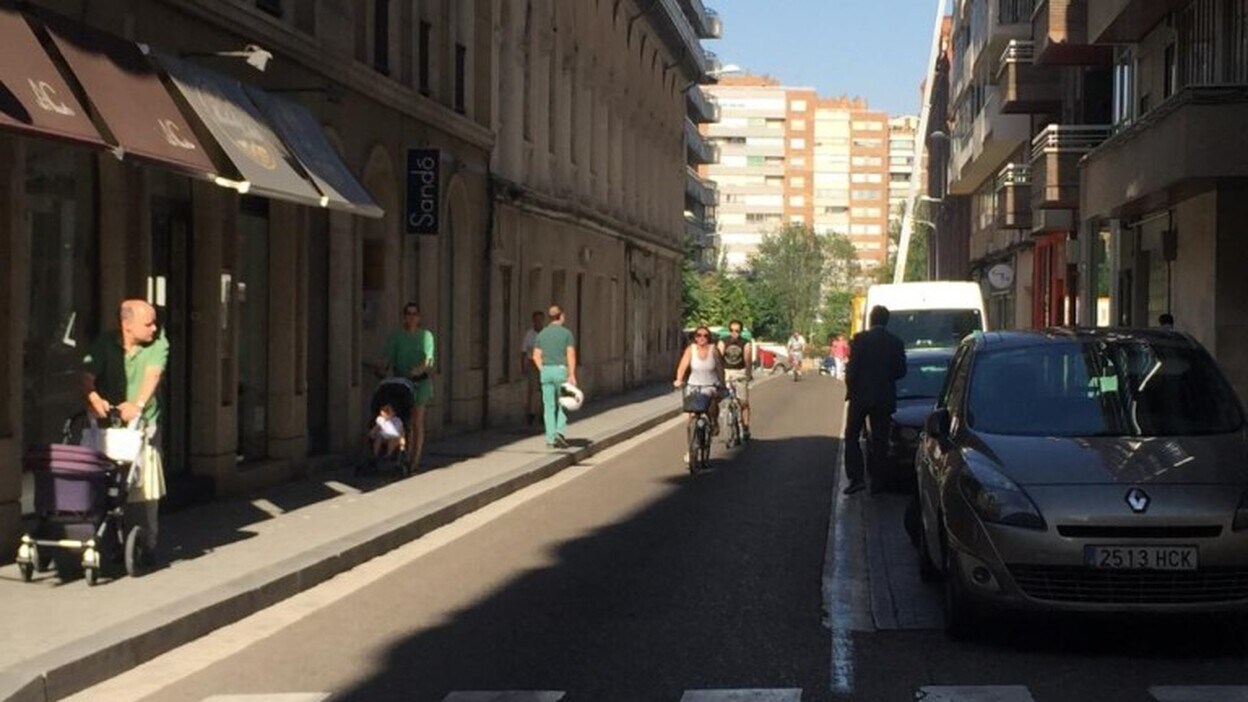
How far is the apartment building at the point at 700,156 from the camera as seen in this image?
82.2m

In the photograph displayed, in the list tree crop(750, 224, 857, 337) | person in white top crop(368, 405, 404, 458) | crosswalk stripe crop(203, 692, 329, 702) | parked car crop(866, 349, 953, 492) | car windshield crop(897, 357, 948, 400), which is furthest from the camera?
tree crop(750, 224, 857, 337)

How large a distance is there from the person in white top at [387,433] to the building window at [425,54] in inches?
287

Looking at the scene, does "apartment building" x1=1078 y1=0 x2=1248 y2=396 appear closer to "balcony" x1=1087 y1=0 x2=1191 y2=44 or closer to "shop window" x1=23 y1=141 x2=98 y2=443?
"balcony" x1=1087 y1=0 x2=1191 y2=44

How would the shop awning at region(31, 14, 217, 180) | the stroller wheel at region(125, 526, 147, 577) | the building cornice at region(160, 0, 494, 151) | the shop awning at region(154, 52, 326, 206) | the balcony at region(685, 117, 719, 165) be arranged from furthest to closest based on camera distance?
the balcony at region(685, 117, 719, 165) → the building cornice at region(160, 0, 494, 151) → the shop awning at region(154, 52, 326, 206) → the shop awning at region(31, 14, 217, 180) → the stroller wheel at region(125, 526, 147, 577)

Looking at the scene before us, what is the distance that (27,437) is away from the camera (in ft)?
42.3

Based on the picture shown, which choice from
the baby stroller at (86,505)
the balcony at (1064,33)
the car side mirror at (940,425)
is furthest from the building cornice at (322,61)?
the balcony at (1064,33)

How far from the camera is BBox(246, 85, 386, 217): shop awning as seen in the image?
16.7 m

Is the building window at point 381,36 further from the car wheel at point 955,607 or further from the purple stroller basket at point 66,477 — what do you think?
the car wheel at point 955,607

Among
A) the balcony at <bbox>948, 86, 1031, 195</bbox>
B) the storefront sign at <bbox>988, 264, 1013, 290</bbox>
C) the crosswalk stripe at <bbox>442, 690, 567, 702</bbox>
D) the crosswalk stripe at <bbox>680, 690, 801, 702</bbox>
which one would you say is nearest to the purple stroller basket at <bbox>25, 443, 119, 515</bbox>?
the crosswalk stripe at <bbox>442, 690, 567, 702</bbox>

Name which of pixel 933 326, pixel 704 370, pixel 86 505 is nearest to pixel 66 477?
pixel 86 505

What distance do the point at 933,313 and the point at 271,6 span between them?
10.5 metres

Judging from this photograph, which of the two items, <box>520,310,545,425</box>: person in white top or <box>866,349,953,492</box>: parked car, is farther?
<box>520,310,545,425</box>: person in white top

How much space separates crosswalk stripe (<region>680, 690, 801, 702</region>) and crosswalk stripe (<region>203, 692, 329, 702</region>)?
1.68 meters

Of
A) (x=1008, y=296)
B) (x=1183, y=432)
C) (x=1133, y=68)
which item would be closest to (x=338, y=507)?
(x=1183, y=432)
